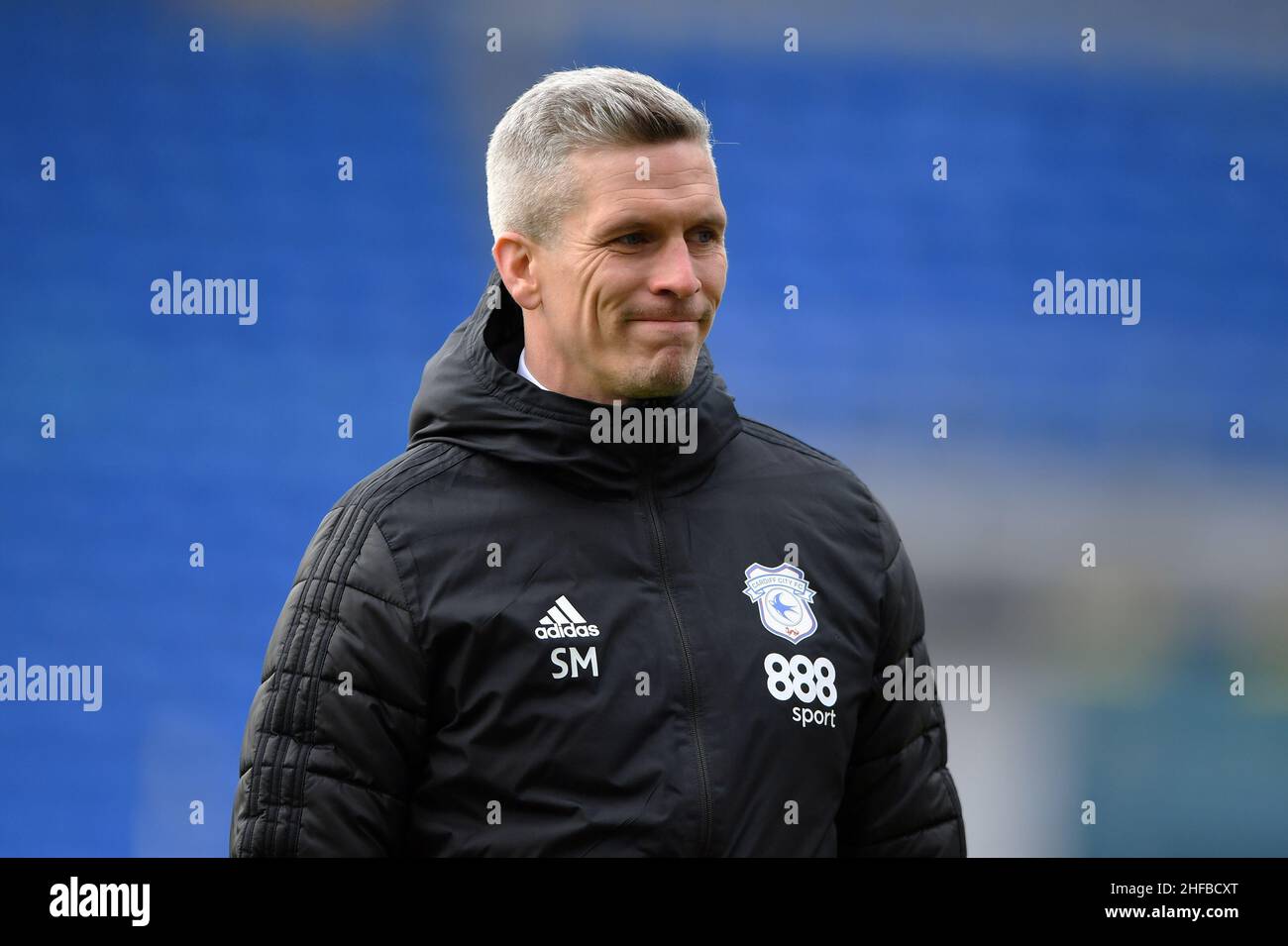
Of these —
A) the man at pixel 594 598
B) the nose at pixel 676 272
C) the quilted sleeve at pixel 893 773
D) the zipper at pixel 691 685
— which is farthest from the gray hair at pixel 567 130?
the quilted sleeve at pixel 893 773

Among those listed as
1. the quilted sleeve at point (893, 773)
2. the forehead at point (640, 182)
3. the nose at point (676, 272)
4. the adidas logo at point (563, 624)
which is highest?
the forehead at point (640, 182)

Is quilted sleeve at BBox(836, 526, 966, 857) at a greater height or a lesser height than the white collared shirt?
lesser

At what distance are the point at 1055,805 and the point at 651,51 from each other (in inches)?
105

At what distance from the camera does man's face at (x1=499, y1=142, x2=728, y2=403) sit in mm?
1592

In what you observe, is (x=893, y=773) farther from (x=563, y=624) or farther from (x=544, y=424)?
(x=544, y=424)

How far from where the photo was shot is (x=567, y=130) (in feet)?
5.31

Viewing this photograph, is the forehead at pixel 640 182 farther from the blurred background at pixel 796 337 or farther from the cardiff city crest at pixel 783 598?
the blurred background at pixel 796 337

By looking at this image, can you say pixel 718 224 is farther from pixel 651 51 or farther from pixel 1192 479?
pixel 1192 479

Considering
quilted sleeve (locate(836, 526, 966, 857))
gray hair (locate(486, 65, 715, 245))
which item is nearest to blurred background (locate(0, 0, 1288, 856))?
quilted sleeve (locate(836, 526, 966, 857))

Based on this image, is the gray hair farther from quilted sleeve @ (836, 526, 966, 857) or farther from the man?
quilted sleeve @ (836, 526, 966, 857)

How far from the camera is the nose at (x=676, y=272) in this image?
159 cm

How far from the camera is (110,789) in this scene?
13.5ft

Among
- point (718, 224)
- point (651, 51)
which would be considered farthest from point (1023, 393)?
point (718, 224)

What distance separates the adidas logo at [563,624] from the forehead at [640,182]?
42 centimetres
